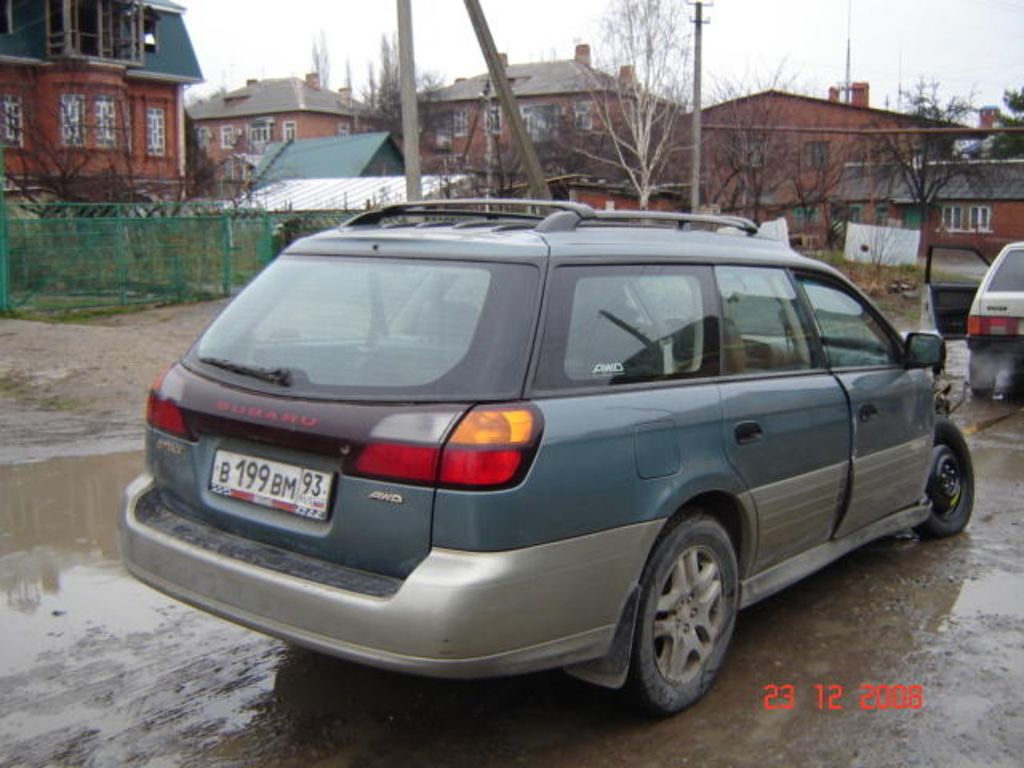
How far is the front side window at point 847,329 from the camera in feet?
15.0

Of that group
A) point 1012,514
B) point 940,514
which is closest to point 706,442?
point 940,514

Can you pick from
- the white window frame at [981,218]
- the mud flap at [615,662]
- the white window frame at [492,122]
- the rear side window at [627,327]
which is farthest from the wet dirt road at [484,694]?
the white window frame at [981,218]

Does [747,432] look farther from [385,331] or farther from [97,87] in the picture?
[97,87]

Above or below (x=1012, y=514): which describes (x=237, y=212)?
Answer: above

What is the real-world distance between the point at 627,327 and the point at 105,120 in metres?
35.6

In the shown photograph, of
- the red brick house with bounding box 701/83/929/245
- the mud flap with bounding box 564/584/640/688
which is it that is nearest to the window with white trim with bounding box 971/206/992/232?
the red brick house with bounding box 701/83/929/245

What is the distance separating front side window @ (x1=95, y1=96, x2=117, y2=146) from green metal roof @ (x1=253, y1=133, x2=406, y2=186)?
1137 centimetres

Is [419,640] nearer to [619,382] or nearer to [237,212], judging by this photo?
[619,382]

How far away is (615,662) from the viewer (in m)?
3.27

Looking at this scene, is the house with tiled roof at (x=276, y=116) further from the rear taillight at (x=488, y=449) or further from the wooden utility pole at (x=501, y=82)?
the rear taillight at (x=488, y=449)

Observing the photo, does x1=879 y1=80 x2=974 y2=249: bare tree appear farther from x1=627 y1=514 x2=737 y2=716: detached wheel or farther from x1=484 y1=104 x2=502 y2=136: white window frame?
x1=627 y1=514 x2=737 y2=716: detached wheel

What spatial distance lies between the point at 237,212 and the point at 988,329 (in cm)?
1611

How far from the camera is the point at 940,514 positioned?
5.74m

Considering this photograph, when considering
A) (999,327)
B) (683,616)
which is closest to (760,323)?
(683,616)
